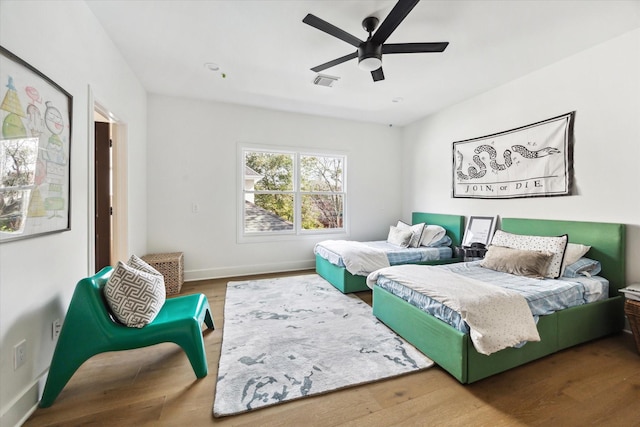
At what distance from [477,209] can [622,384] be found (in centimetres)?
236

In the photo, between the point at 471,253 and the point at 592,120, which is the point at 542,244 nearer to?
the point at 471,253

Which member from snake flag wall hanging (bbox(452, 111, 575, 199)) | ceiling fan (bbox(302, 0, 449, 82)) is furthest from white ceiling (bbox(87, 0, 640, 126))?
snake flag wall hanging (bbox(452, 111, 575, 199))

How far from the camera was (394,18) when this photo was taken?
5.89ft

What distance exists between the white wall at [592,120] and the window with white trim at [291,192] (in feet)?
7.75

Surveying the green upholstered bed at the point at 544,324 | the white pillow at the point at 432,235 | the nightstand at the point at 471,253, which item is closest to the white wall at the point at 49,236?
the green upholstered bed at the point at 544,324

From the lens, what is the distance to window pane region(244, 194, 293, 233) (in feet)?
14.2

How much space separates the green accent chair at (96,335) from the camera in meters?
1.57

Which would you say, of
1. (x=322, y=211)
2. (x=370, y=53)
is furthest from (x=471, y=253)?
(x=370, y=53)

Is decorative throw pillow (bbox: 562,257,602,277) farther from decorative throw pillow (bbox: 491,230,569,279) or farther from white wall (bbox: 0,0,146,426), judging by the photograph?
white wall (bbox: 0,0,146,426)

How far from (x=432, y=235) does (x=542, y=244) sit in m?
1.51

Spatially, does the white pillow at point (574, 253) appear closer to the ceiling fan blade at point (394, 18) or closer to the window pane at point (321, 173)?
the ceiling fan blade at point (394, 18)

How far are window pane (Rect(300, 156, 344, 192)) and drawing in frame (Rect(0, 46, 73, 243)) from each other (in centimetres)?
320

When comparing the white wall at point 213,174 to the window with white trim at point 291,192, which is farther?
the window with white trim at point 291,192

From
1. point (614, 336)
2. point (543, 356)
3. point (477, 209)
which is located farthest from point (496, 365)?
point (477, 209)
